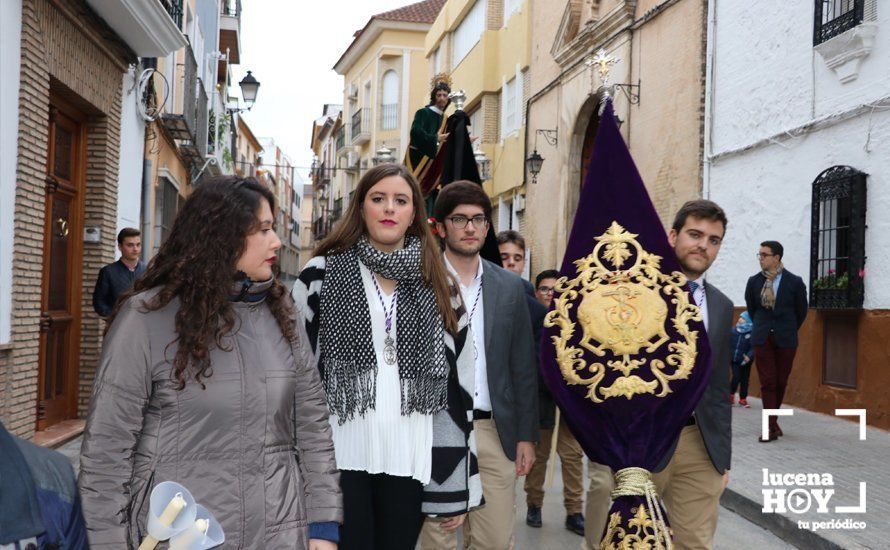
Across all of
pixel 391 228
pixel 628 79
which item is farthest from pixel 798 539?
pixel 628 79

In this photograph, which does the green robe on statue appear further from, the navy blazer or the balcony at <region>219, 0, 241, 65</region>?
the balcony at <region>219, 0, 241, 65</region>

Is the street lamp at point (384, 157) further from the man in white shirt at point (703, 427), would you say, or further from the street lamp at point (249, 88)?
the street lamp at point (249, 88)

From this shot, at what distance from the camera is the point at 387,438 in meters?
3.21

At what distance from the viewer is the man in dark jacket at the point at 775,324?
855cm

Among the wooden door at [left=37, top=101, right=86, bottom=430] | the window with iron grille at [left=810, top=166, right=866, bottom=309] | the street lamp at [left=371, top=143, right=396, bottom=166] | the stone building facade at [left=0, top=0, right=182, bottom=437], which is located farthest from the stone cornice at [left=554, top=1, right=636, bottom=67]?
the wooden door at [left=37, top=101, right=86, bottom=430]

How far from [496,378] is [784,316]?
5444 mm

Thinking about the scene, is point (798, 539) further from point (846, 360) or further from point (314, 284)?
point (846, 360)

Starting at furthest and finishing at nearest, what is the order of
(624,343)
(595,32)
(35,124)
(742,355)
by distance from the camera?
1. (595,32)
2. (742,355)
3. (35,124)
4. (624,343)

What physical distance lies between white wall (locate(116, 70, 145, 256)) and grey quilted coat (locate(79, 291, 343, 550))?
26.6 feet

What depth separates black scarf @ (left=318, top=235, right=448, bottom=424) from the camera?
3221mm

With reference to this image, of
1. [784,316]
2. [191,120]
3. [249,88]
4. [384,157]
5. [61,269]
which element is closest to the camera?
[384,157]

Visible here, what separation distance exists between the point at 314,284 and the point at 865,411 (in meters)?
7.82

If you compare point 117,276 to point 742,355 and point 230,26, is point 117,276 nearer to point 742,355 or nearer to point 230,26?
point 742,355

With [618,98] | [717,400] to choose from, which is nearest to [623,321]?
[717,400]
